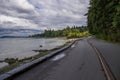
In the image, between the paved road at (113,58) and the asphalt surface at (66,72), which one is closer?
the asphalt surface at (66,72)

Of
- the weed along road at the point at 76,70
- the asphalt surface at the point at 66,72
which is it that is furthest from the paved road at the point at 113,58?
the asphalt surface at the point at 66,72

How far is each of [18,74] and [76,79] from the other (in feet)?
9.07

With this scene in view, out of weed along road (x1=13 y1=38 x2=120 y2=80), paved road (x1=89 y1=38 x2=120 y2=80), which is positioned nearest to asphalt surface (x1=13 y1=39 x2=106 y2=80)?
weed along road (x1=13 y1=38 x2=120 y2=80)

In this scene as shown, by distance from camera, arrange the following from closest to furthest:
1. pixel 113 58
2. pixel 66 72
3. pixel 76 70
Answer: pixel 66 72 → pixel 76 70 → pixel 113 58

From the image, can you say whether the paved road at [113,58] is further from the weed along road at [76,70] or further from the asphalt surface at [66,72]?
the asphalt surface at [66,72]

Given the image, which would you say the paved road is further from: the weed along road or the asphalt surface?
the asphalt surface

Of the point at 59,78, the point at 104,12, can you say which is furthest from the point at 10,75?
the point at 104,12

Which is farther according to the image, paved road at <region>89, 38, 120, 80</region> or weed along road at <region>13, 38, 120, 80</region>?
paved road at <region>89, 38, 120, 80</region>

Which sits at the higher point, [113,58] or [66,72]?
[66,72]

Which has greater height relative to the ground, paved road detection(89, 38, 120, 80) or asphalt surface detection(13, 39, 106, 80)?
asphalt surface detection(13, 39, 106, 80)

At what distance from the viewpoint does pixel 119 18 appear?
131ft

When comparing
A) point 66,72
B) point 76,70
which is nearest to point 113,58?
point 76,70

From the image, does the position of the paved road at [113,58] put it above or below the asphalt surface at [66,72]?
below

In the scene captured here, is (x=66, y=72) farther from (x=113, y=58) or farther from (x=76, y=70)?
(x=113, y=58)
